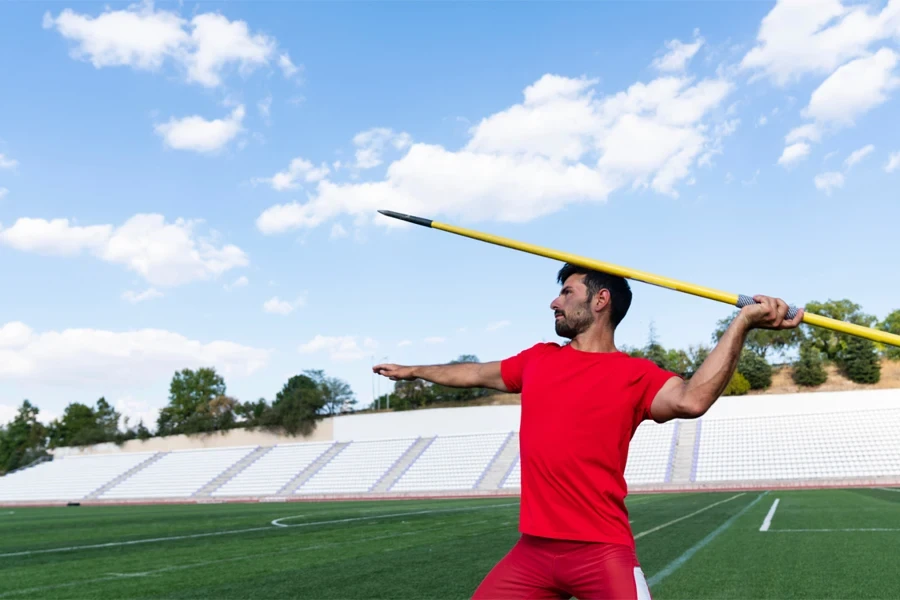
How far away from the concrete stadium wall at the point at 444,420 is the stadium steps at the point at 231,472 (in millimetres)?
4142

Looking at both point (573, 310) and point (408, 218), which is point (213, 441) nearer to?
point (408, 218)

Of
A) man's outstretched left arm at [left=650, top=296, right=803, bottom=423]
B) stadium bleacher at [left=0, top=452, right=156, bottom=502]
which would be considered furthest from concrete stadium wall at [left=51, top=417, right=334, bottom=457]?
man's outstretched left arm at [left=650, top=296, right=803, bottom=423]

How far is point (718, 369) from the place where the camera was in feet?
8.71

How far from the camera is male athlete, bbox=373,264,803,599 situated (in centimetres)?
273

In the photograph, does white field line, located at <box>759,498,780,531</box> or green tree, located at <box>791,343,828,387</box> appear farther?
green tree, located at <box>791,343,828,387</box>

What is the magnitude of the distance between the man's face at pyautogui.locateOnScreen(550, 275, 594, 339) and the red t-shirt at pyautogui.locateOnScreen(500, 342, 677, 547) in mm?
194

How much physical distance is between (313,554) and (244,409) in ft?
199

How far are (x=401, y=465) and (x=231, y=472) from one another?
1141 centimetres

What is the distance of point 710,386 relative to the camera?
2.64 m

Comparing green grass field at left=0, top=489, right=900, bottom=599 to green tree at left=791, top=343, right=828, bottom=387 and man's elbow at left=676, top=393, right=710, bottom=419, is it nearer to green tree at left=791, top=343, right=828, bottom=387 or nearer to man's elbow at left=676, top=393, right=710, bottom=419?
man's elbow at left=676, top=393, right=710, bottom=419

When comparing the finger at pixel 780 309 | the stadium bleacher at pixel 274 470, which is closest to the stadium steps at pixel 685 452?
the stadium bleacher at pixel 274 470

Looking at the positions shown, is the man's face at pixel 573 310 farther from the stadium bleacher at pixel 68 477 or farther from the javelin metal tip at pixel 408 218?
the stadium bleacher at pixel 68 477

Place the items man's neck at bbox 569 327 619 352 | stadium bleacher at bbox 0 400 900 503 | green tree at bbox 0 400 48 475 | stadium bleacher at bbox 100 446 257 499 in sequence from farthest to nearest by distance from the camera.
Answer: green tree at bbox 0 400 48 475, stadium bleacher at bbox 100 446 257 499, stadium bleacher at bbox 0 400 900 503, man's neck at bbox 569 327 619 352

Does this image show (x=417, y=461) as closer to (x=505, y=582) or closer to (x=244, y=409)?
(x=244, y=409)
